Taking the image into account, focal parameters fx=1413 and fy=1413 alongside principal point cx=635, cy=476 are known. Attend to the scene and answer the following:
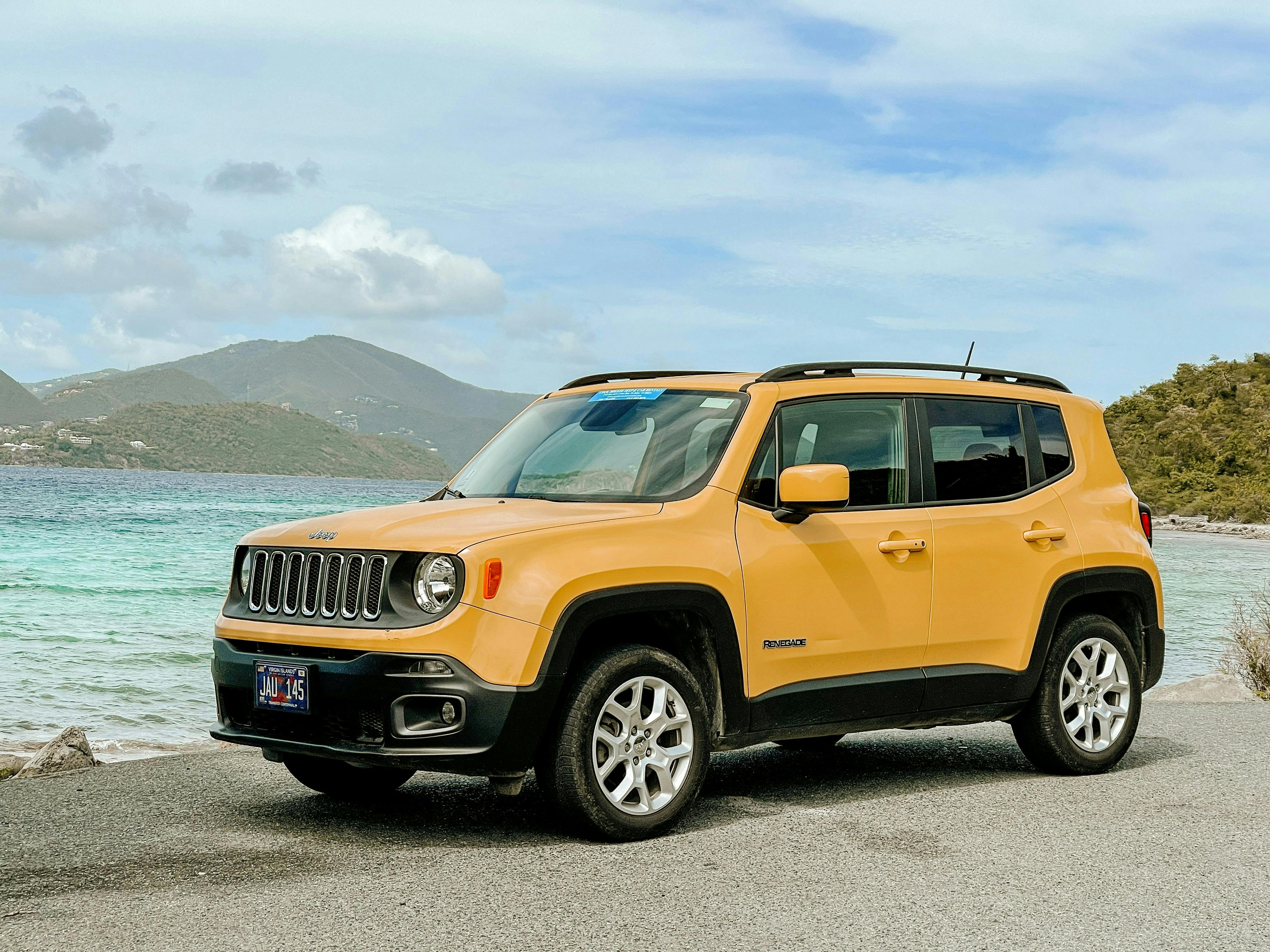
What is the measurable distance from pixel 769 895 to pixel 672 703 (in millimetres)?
1153

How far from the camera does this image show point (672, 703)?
613cm

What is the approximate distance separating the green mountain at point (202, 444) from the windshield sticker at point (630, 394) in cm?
16889

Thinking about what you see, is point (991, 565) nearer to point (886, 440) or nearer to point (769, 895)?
point (886, 440)

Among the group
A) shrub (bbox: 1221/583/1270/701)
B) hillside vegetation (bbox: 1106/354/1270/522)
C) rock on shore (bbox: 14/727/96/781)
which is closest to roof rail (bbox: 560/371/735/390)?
rock on shore (bbox: 14/727/96/781)

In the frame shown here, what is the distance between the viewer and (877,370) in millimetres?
7328

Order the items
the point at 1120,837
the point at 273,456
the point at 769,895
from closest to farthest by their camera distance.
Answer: the point at 769,895
the point at 1120,837
the point at 273,456

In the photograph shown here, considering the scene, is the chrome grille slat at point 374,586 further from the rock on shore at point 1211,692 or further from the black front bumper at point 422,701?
the rock on shore at point 1211,692

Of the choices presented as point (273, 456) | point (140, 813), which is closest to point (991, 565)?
point (140, 813)

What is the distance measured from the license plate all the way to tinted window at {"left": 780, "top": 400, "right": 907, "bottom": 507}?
8.02ft

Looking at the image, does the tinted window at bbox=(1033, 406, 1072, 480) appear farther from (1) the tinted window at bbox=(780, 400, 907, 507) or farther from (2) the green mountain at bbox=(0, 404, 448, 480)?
(2) the green mountain at bbox=(0, 404, 448, 480)

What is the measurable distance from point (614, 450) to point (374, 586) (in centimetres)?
151

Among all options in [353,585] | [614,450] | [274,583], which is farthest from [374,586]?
[614,450]

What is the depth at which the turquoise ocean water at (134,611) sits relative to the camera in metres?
14.3

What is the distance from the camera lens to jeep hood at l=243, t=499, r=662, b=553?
19.0ft
